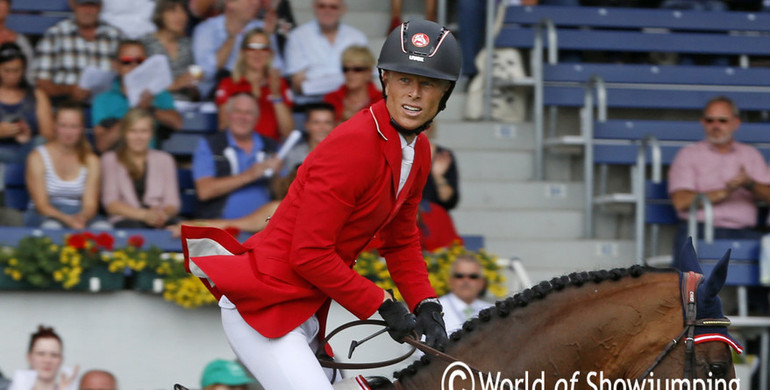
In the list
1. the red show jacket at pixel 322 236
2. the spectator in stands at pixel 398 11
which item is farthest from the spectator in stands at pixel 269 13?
the red show jacket at pixel 322 236

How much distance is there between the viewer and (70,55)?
791 centimetres

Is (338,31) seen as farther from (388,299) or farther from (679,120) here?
(388,299)

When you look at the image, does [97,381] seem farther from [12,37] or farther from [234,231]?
[12,37]

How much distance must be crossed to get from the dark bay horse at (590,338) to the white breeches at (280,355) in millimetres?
308

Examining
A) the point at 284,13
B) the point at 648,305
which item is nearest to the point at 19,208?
the point at 284,13

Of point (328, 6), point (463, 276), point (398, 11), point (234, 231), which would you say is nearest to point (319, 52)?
point (328, 6)

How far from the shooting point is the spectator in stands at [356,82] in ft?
25.2

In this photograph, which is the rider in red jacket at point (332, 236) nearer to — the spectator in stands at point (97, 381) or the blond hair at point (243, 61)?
the spectator in stands at point (97, 381)

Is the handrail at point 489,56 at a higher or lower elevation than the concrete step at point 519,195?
higher

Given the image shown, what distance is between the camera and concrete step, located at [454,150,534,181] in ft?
28.5

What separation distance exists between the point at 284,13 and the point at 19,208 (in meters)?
2.50

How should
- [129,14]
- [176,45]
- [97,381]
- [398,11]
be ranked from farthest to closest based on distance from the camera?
[398,11] → [129,14] → [176,45] → [97,381]

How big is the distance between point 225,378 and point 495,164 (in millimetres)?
4180

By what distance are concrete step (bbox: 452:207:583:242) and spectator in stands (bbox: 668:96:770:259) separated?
93cm
